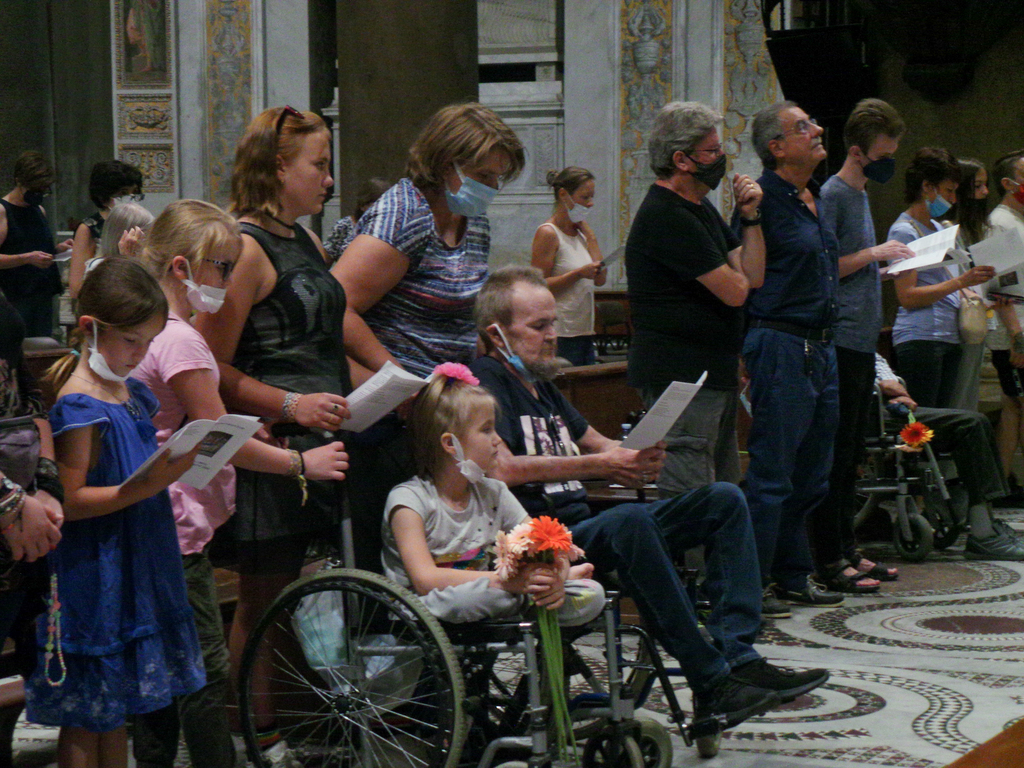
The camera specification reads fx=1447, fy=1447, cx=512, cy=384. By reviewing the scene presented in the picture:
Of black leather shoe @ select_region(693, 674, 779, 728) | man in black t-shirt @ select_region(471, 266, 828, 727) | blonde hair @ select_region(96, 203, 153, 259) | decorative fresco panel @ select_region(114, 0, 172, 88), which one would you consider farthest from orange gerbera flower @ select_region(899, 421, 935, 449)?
decorative fresco panel @ select_region(114, 0, 172, 88)

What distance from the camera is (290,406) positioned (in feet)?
11.2

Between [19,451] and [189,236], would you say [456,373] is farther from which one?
[19,451]

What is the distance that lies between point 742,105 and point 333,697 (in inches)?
428

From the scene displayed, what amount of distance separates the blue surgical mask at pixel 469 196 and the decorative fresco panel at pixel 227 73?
36.3 ft

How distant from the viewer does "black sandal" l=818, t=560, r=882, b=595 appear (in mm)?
5961

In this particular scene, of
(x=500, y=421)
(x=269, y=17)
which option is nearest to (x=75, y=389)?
(x=500, y=421)

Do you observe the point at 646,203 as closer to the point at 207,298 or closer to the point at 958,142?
the point at 207,298

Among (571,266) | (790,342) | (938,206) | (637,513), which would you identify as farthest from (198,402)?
(571,266)

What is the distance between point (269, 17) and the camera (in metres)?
14.6

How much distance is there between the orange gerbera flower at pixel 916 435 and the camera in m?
6.43

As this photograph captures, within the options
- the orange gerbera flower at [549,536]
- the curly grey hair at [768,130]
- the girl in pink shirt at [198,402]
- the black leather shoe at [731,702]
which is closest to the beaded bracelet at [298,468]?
the girl in pink shirt at [198,402]

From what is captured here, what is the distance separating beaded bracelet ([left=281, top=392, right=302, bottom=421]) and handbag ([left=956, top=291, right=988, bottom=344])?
14.5ft

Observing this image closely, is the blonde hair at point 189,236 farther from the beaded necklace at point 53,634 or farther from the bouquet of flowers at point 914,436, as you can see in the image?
Answer: the bouquet of flowers at point 914,436

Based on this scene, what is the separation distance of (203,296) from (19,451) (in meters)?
0.68
